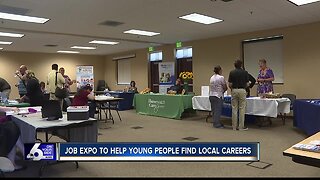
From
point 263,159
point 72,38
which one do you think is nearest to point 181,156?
point 263,159

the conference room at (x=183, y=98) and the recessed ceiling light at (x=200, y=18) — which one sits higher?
the recessed ceiling light at (x=200, y=18)

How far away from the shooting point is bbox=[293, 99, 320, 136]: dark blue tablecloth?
13.7 feet

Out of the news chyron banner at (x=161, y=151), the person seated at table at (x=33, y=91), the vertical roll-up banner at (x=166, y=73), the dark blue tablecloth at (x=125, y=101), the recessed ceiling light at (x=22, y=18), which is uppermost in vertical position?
the recessed ceiling light at (x=22, y=18)

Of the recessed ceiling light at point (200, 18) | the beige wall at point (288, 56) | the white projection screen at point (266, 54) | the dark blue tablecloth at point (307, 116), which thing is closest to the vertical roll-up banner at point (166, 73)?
the beige wall at point (288, 56)

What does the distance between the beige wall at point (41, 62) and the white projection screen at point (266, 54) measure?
8.01 metres

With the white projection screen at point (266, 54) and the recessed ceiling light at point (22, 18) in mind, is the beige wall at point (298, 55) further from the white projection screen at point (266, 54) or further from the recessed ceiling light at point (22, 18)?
the recessed ceiling light at point (22, 18)

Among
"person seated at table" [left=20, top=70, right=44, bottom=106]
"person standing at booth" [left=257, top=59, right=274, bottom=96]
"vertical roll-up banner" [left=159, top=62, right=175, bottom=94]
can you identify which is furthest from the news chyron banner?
"vertical roll-up banner" [left=159, top=62, right=175, bottom=94]

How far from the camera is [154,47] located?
10.9 metres

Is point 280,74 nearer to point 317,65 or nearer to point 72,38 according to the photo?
point 317,65

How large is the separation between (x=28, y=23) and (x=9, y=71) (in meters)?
6.11

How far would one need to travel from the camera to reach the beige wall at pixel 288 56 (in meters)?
6.68

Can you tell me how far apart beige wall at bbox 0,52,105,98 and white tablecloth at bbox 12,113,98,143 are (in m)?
9.15

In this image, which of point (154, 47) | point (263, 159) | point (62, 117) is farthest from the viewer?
point (154, 47)

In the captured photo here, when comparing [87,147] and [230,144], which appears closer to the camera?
[230,144]
